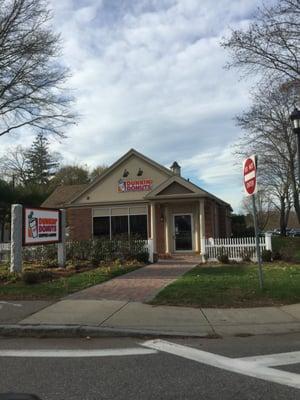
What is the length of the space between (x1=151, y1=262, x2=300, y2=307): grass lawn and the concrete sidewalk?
19.8 inches

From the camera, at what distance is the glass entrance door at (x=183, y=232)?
84.5 feet

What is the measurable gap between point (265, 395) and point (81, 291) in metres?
7.82

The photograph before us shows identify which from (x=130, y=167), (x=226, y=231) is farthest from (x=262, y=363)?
(x=226, y=231)

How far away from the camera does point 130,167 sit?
1083 inches

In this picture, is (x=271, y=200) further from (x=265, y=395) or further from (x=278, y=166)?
(x=265, y=395)

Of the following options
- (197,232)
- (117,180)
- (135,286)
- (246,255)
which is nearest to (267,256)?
(246,255)

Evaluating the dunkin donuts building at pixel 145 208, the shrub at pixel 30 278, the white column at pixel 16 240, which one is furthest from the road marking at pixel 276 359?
the dunkin donuts building at pixel 145 208

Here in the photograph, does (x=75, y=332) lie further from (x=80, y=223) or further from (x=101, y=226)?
(x=80, y=223)

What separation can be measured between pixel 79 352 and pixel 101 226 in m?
20.4

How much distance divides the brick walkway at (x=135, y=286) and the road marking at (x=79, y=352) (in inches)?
152

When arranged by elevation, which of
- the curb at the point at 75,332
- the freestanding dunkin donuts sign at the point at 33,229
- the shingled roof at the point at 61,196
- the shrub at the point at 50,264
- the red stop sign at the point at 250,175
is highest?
the shingled roof at the point at 61,196

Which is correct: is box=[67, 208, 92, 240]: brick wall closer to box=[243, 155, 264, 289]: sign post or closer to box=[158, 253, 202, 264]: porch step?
box=[158, 253, 202, 264]: porch step

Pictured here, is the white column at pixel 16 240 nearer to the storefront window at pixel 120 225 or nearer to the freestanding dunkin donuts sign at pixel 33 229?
the freestanding dunkin donuts sign at pixel 33 229

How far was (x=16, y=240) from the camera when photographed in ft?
54.0
